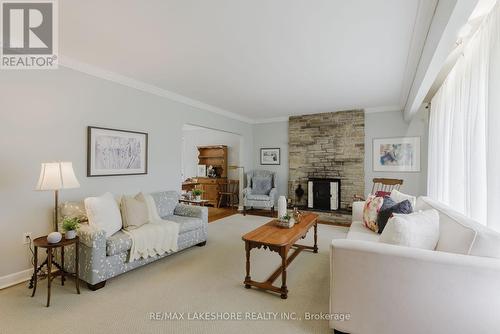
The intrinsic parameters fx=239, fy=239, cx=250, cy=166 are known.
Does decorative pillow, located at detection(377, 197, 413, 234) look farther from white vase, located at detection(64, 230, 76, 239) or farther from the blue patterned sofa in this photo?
white vase, located at detection(64, 230, 76, 239)

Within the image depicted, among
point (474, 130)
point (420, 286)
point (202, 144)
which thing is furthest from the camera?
point (202, 144)

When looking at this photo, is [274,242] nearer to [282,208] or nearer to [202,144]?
[282,208]

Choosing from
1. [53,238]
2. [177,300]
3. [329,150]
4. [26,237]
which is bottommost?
[177,300]

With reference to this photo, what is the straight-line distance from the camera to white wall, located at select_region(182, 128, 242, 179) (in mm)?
7441

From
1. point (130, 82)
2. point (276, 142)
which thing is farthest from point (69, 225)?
point (276, 142)

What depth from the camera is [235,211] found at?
21.4 feet

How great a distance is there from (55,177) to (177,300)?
1682mm

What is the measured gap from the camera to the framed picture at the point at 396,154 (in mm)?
5070

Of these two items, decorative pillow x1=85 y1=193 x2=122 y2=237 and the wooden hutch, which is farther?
the wooden hutch

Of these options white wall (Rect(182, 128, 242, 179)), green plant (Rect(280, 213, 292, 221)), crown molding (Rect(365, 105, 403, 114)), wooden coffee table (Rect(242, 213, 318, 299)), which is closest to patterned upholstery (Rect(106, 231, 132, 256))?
wooden coffee table (Rect(242, 213, 318, 299))

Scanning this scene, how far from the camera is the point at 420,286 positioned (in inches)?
59.4

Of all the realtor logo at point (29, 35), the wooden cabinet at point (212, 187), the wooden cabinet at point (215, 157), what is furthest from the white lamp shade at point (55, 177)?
the wooden cabinet at point (215, 157)

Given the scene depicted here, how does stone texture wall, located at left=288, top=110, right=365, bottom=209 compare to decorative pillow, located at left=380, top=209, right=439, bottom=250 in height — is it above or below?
above

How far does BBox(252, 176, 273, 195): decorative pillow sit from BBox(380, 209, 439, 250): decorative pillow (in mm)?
4433
